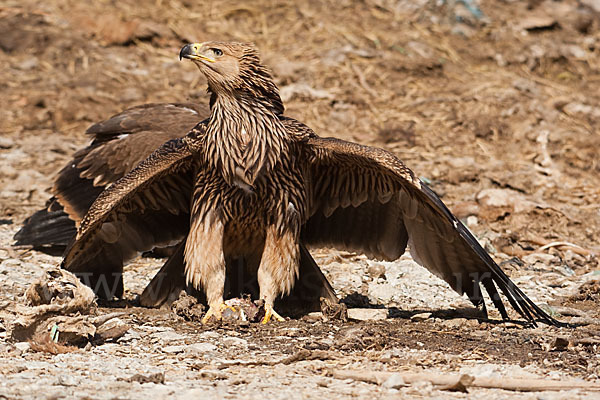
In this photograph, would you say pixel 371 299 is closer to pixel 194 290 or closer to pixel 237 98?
pixel 194 290

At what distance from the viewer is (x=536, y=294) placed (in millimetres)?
7109

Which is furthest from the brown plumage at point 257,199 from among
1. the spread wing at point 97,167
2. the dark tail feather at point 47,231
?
the dark tail feather at point 47,231

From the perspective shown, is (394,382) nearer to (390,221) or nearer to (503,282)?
(503,282)

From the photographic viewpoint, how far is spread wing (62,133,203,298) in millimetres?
6090

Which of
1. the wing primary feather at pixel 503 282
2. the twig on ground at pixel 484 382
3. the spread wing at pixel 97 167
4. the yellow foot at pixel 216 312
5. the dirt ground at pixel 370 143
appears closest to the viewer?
the twig on ground at pixel 484 382

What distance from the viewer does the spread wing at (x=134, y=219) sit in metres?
6.09

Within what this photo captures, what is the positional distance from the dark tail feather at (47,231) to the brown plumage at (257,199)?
137cm

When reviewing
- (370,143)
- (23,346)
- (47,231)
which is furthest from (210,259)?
(370,143)

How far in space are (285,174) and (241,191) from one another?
33 centimetres

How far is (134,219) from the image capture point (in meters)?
6.81

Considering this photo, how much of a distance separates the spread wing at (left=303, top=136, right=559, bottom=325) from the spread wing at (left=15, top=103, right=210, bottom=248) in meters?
1.81

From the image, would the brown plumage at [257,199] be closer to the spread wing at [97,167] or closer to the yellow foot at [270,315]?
the yellow foot at [270,315]

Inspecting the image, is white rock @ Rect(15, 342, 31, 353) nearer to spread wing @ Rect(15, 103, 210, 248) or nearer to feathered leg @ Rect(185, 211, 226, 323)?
feathered leg @ Rect(185, 211, 226, 323)

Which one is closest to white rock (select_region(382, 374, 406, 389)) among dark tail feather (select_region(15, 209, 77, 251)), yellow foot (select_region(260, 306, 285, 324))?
yellow foot (select_region(260, 306, 285, 324))
